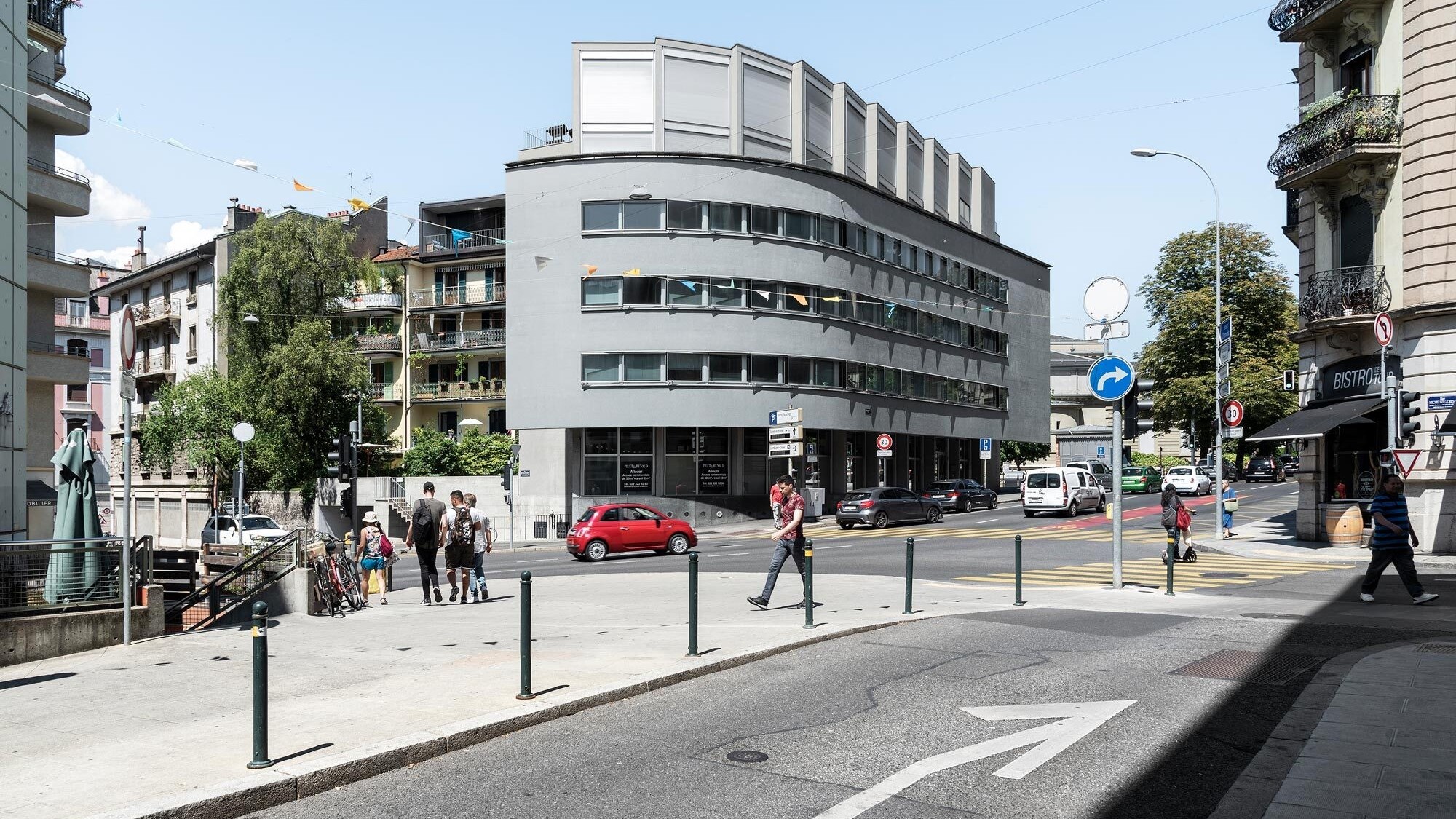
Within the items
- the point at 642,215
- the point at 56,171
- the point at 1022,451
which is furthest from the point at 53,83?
the point at 1022,451

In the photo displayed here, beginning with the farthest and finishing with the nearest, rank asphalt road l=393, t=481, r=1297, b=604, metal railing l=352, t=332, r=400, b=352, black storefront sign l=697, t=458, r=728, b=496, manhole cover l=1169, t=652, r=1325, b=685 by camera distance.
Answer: metal railing l=352, t=332, r=400, b=352, black storefront sign l=697, t=458, r=728, b=496, asphalt road l=393, t=481, r=1297, b=604, manhole cover l=1169, t=652, r=1325, b=685

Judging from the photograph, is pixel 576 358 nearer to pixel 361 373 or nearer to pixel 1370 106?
pixel 361 373

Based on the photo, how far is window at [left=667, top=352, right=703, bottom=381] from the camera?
44250 mm

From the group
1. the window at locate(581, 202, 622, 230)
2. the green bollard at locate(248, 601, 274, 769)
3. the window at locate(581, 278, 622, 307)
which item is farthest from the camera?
the window at locate(581, 202, 622, 230)

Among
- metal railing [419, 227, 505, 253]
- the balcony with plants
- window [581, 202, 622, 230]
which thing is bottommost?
the balcony with plants

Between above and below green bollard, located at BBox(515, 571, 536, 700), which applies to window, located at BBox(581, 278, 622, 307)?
above

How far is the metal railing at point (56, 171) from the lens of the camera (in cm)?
3014

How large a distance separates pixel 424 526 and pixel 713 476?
28774 mm

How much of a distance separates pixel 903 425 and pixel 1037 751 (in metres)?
47.0

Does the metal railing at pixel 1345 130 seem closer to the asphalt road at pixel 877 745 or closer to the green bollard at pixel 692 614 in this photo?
the asphalt road at pixel 877 745

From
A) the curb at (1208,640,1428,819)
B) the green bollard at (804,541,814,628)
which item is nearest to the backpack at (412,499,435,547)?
the green bollard at (804,541,814,628)

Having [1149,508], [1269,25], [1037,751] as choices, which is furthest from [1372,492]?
[1037,751]

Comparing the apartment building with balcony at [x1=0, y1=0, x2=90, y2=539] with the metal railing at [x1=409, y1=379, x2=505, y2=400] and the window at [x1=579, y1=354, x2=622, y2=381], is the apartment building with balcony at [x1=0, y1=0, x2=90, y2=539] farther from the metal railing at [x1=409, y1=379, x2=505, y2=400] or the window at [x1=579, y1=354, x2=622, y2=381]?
the metal railing at [x1=409, y1=379, x2=505, y2=400]

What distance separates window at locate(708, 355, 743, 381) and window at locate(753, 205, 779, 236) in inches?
211
